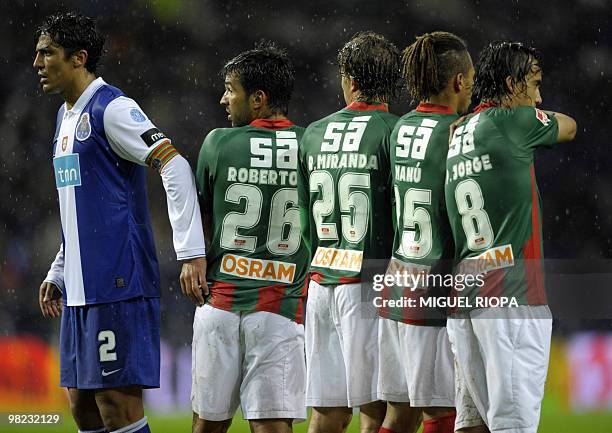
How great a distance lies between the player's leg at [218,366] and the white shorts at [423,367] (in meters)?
0.64

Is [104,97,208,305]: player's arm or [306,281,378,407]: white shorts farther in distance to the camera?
[306,281,378,407]: white shorts

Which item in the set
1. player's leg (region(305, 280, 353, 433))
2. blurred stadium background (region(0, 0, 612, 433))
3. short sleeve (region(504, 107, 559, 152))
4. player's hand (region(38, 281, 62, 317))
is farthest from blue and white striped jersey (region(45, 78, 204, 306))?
blurred stadium background (region(0, 0, 612, 433))

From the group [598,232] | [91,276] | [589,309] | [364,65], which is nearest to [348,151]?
[364,65]

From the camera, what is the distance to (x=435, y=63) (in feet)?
13.2

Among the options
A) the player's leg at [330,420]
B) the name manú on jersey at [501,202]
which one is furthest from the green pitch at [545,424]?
the name manú on jersey at [501,202]

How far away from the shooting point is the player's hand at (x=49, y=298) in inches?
173

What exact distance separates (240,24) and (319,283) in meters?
5.85

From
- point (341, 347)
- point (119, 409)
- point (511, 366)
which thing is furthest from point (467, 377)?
point (119, 409)

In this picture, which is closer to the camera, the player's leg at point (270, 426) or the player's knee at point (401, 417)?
the player's knee at point (401, 417)

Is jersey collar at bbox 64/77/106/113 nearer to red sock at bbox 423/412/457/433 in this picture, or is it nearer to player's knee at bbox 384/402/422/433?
player's knee at bbox 384/402/422/433

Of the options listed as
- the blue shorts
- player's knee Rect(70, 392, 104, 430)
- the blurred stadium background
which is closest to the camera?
the blue shorts

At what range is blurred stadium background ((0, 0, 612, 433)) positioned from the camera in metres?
9.10

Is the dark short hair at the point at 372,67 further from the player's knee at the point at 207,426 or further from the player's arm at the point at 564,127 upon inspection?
the player's knee at the point at 207,426

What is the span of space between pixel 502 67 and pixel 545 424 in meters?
4.75
